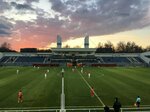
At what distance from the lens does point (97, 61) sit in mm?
162750

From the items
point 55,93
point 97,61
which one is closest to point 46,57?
point 97,61

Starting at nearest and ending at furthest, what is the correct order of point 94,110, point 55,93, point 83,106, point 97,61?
point 94,110
point 83,106
point 55,93
point 97,61

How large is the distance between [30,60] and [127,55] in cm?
5797

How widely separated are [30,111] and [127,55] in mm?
150496

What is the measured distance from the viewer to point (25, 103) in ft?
110

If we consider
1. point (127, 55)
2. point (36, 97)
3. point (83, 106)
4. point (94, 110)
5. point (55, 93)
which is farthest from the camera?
point (127, 55)

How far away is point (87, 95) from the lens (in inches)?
1544

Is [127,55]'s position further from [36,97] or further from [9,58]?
[36,97]

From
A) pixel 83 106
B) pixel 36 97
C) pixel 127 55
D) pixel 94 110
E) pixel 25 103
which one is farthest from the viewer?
pixel 127 55

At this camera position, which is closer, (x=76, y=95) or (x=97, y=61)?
(x=76, y=95)

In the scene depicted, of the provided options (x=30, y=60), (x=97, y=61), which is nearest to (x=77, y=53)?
(x=97, y=61)

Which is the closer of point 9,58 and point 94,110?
point 94,110

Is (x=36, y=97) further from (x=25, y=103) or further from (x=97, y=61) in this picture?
(x=97, y=61)

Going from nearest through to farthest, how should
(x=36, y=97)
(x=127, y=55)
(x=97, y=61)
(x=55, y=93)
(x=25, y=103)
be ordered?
(x=25, y=103) < (x=36, y=97) < (x=55, y=93) < (x=97, y=61) < (x=127, y=55)
